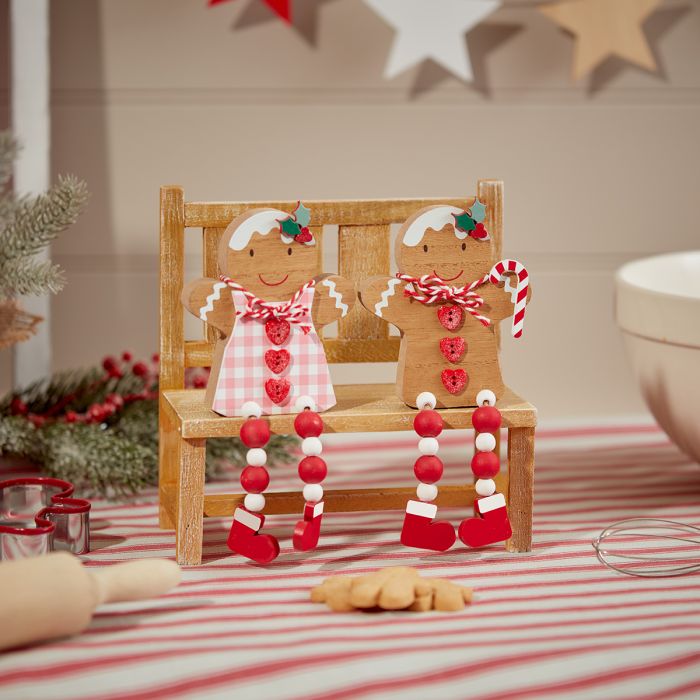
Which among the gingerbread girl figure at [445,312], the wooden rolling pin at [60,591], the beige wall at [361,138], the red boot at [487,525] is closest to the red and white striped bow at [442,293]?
the gingerbread girl figure at [445,312]

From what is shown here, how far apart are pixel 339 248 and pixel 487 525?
39 centimetres

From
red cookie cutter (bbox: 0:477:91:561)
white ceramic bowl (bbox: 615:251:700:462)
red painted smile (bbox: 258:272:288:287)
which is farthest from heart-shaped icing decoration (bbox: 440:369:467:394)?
red cookie cutter (bbox: 0:477:91:561)

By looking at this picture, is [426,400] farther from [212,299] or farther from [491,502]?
[212,299]

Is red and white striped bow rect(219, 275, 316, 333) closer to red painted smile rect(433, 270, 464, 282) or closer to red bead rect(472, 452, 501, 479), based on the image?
red painted smile rect(433, 270, 464, 282)

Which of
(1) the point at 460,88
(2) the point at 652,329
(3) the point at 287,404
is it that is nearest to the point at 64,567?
(3) the point at 287,404

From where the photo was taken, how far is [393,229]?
6.17ft

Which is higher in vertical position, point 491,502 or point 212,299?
point 212,299

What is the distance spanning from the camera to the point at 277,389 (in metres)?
1.14

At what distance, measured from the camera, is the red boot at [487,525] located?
116cm

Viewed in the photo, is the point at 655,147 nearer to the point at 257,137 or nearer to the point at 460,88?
the point at 460,88

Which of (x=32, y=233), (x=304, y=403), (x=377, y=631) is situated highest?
(x=32, y=233)

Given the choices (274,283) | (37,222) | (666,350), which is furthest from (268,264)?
(666,350)

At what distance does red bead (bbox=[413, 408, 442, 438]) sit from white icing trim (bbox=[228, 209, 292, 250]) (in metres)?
0.27

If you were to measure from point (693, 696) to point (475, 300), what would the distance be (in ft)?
1.61
